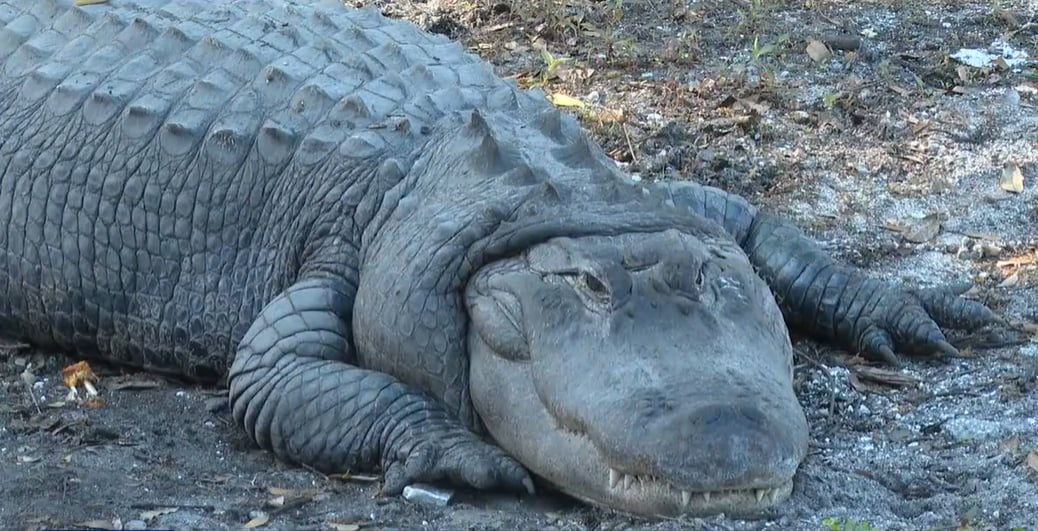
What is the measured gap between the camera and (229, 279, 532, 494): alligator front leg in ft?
14.9

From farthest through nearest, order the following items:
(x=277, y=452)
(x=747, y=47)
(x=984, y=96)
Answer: (x=747, y=47) → (x=984, y=96) → (x=277, y=452)

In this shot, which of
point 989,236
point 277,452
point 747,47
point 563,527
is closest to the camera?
point 563,527

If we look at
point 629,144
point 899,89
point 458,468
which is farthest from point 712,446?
point 899,89

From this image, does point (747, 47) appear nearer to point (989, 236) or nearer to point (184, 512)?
point (989, 236)

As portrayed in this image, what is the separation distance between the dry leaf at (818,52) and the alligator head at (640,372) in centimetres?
353

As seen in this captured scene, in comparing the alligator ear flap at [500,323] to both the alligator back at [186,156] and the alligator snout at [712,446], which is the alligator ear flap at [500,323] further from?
the alligator back at [186,156]

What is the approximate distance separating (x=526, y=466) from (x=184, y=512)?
3.01 feet

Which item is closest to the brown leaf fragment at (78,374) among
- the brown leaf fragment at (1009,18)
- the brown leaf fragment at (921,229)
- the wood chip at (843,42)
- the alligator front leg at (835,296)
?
the alligator front leg at (835,296)

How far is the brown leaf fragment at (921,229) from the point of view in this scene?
6.52 meters

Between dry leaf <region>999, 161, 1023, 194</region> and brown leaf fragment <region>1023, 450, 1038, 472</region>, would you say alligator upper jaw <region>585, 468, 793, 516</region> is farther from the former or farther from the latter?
dry leaf <region>999, 161, 1023, 194</region>

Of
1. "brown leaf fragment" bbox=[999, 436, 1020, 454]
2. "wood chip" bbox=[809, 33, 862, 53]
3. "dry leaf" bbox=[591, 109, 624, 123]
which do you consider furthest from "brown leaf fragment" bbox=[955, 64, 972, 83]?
"brown leaf fragment" bbox=[999, 436, 1020, 454]

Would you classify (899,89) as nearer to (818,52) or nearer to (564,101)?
(818,52)

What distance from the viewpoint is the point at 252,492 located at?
4.57 meters

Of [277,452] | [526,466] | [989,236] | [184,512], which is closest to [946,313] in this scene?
[989,236]
